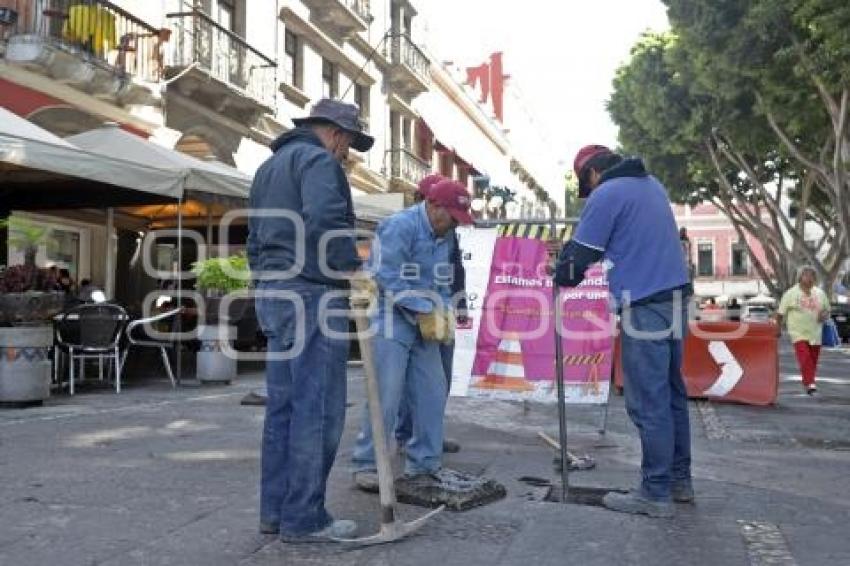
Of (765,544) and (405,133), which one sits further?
(405,133)

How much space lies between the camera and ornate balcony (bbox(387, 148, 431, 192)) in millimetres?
31123

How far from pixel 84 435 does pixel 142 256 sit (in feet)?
35.8

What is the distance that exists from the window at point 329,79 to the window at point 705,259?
48.8 m

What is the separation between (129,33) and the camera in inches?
632

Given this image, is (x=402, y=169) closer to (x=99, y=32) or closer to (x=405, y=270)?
(x=99, y=32)

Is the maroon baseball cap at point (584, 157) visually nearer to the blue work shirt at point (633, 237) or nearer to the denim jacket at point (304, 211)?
the blue work shirt at point (633, 237)

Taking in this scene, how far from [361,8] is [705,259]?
49131 millimetres

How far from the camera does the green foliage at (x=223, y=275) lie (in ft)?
32.7

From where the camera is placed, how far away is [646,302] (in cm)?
460

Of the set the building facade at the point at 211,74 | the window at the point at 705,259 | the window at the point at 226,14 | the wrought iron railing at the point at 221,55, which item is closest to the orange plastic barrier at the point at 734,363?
the building facade at the point at 211,74

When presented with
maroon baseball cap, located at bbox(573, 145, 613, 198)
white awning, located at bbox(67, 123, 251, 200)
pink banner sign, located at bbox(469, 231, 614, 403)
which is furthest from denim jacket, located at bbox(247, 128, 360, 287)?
white awning, located at bbox(67, 123, 251, 200)

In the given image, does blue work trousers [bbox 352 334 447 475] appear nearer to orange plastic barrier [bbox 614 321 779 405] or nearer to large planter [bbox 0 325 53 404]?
large planter [bbox 0 325 53 404]

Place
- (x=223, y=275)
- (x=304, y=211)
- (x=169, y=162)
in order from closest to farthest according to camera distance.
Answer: (x=304, y=211) → (x=223, y=275) → (x=169, y=162)

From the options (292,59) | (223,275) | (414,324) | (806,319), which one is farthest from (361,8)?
(414,324)
